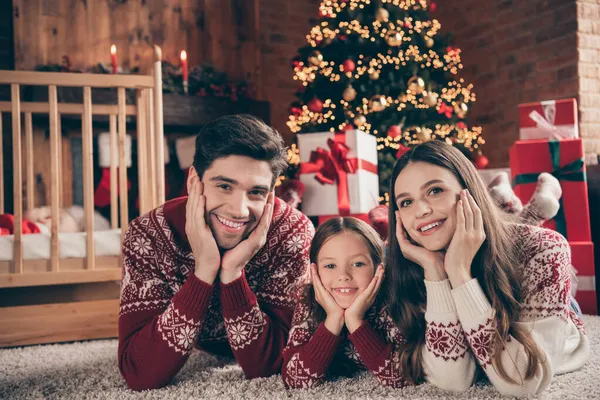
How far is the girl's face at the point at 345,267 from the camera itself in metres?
1.33

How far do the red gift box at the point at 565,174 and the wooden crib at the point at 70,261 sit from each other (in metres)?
1.53

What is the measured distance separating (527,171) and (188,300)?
5.68ft

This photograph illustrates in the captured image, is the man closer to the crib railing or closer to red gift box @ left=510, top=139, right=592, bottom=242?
the crib railing

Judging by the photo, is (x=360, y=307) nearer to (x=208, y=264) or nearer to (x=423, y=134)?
(x=208, y=264)

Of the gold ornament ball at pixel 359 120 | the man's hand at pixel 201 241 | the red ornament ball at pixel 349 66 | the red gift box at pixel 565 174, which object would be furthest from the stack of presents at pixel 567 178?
the man's hand at pixel 201 241

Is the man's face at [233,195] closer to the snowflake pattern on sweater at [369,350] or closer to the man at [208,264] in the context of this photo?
the man at [208,264]

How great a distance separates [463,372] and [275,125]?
3.25 meters

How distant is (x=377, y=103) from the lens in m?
2.97

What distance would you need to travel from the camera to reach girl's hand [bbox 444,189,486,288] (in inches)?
45.9

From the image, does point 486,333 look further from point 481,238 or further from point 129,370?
point 129,370

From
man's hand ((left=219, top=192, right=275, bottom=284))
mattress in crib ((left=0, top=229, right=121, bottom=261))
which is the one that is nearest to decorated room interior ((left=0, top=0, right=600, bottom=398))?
mattress in crib ((left=0, top=229, right=121, bottom=261))

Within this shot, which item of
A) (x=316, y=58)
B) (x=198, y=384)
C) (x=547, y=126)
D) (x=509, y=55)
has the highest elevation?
(x=509, y=55)

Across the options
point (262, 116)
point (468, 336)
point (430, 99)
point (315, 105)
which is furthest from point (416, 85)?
point (468, 336)

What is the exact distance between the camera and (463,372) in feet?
3.98
